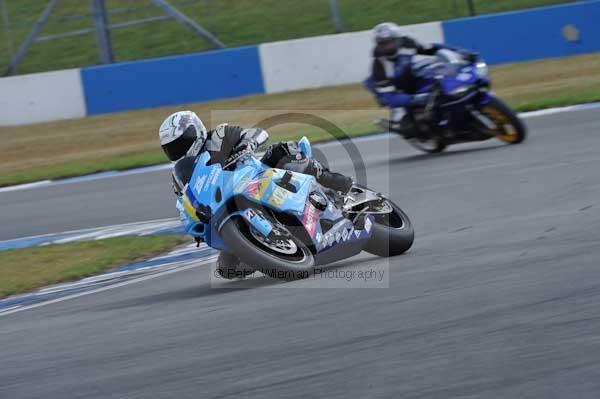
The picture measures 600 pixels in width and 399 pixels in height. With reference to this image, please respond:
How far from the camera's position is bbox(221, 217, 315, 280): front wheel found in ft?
21.4

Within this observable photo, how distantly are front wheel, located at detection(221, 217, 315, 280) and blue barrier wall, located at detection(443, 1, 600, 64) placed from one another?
41.4ft

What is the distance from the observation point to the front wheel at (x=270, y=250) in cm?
652

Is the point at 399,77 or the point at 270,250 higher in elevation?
the point at 270,250

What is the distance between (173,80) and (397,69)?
24.1 ft

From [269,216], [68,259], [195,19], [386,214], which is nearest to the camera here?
[269,216]

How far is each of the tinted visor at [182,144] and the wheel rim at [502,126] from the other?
5744 mm

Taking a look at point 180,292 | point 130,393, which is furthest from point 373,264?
point 130,393

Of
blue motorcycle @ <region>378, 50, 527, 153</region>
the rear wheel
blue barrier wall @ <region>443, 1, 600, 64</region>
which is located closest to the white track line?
the rear wheel

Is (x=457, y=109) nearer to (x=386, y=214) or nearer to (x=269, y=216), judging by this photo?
(x=386, y=214)

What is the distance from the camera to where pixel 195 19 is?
20.1 metres

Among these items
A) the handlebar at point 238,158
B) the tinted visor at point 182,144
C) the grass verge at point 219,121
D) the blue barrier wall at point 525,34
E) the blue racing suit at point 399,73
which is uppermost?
the tinted visor at point 182,144

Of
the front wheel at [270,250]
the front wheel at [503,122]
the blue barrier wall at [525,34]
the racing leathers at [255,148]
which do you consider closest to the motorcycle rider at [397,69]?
the front wheel at [503,122]

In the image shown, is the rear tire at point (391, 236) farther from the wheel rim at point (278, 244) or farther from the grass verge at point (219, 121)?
the grass verge at point (219, 121)

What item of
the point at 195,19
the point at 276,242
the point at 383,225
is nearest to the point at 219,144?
the point at 276,242
